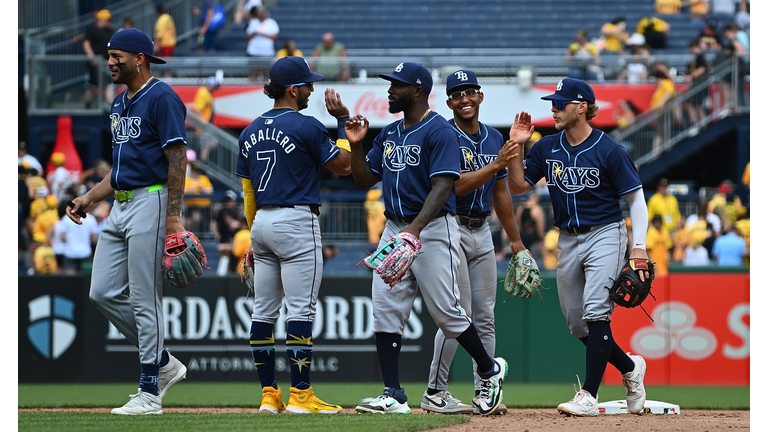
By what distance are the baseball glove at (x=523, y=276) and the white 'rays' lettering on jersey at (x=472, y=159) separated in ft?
2.26

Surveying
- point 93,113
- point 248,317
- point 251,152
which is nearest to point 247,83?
point 93,113

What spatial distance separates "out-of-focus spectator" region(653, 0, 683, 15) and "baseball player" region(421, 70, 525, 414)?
1709cm

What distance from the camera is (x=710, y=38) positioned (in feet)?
62.0

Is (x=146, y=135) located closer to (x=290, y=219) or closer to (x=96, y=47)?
(x=290, y=219)

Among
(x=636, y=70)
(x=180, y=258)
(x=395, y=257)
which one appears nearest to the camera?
(x=395, y=257)

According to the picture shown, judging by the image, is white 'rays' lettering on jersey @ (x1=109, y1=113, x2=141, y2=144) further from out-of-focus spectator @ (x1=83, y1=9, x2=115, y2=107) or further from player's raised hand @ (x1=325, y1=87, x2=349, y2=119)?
out-of-focus spectator @ (x1=83, y1=9, x2=115, y2=107)

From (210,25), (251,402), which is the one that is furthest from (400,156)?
(210,25)

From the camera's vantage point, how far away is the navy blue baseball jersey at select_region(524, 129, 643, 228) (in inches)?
232

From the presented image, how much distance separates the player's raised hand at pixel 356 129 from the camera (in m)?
5.53

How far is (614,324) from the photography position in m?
10.8

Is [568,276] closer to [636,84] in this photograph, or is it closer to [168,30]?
[636,84]

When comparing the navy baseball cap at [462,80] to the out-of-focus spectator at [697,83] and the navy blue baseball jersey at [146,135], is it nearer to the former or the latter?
the navy blue baseball jersey at [146,135]

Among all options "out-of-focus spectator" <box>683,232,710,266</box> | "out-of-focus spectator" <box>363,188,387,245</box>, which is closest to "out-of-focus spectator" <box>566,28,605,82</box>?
"out-of-focus spectator" <box>683,232,710,266</box>

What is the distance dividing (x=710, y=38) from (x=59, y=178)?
13.3 meters
